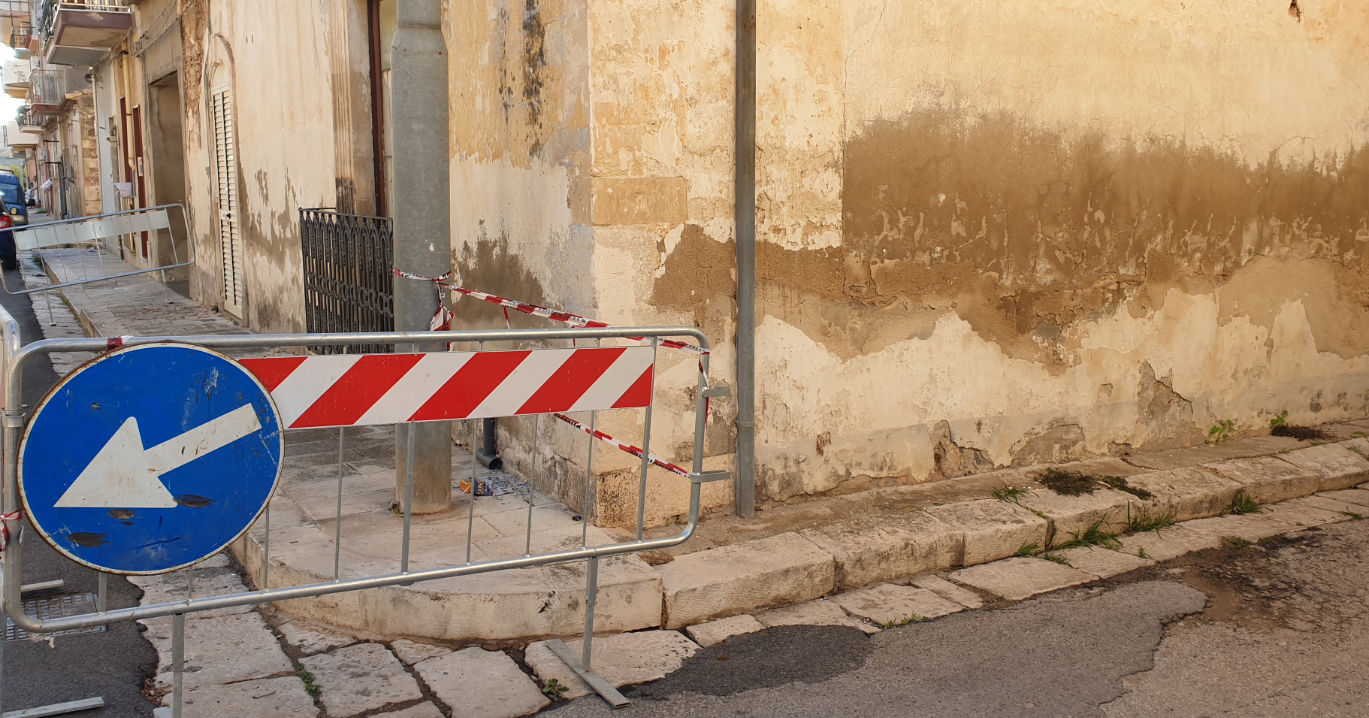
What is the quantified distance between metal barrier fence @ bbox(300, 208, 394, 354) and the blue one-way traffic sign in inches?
104

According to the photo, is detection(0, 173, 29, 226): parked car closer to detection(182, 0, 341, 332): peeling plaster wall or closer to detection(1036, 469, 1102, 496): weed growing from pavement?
detection(182, 0, 341, 332): peeling plaster wall

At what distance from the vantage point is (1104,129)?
588 cm

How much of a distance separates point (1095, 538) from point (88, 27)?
17.7 meters

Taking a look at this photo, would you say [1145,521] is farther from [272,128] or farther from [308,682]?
[272,128]

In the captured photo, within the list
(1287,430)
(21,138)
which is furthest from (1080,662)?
(21,138)

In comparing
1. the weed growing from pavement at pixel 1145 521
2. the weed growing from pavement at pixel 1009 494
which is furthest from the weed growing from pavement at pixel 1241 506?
the weed growing from pavement at pixel 1009 494

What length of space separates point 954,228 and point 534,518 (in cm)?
258

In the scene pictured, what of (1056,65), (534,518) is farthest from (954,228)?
(534,518)

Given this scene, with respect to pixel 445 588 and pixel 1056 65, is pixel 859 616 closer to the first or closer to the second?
pixel 445 588

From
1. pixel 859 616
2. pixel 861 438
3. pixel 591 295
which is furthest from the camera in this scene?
pixel 861 438

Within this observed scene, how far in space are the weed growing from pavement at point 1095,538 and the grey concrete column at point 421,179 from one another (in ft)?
9.83

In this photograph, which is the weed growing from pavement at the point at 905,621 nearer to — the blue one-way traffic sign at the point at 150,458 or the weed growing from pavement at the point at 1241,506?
the blue one-way traffic sign at the point at 150,458

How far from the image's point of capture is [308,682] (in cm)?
348

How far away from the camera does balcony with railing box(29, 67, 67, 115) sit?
119 ft
